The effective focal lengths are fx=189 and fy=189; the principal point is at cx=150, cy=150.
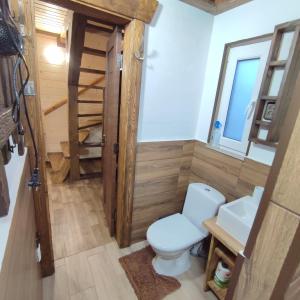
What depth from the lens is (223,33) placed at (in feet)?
5.53

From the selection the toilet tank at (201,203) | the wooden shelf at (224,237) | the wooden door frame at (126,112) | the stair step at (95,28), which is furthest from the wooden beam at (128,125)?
the stair step at (95,28)

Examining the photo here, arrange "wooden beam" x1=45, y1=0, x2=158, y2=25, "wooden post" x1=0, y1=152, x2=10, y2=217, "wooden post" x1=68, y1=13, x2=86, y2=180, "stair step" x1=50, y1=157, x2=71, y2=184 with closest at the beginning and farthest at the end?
"wooden post" x1=0, y1=152, x2=10, y2=217 < "wooden beam" x1=45, y1=0, x2=158, y2=25 < "wooden post" x1=68, y1=13, x2=86, y2=180 < "stair step" x1=50, y1=157, x2=71, y2=184

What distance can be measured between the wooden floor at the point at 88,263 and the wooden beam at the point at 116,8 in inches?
80.2

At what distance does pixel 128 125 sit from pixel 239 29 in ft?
3.98

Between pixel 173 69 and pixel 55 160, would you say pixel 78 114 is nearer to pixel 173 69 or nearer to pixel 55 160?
pixel 55 160

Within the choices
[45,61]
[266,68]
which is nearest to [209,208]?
[266,68]

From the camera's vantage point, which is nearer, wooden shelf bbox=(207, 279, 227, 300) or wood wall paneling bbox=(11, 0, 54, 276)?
wood wall paneling bbox=(11, 0, 54, 276)

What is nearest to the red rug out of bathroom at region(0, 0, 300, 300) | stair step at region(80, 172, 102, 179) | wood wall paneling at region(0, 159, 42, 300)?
bathroom at region(0, 0, 300, 300)

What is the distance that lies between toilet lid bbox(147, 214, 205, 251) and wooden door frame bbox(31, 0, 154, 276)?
1.10 ft

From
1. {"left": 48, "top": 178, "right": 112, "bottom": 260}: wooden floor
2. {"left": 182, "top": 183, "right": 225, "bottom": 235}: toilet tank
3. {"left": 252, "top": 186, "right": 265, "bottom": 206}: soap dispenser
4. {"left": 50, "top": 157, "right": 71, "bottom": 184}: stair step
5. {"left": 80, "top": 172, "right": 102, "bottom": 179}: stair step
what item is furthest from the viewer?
{"left": 80, "top": 172, "right": 102, "bottom": 179}: stair step

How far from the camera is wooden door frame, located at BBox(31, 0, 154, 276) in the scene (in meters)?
1.30

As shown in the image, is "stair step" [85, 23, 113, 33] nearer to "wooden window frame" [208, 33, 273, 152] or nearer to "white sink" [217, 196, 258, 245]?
"wooden window frame" [208, 33, 273, 152]

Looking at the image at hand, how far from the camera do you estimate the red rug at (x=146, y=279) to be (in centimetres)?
152

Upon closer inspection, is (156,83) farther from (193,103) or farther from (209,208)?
(209,208)
